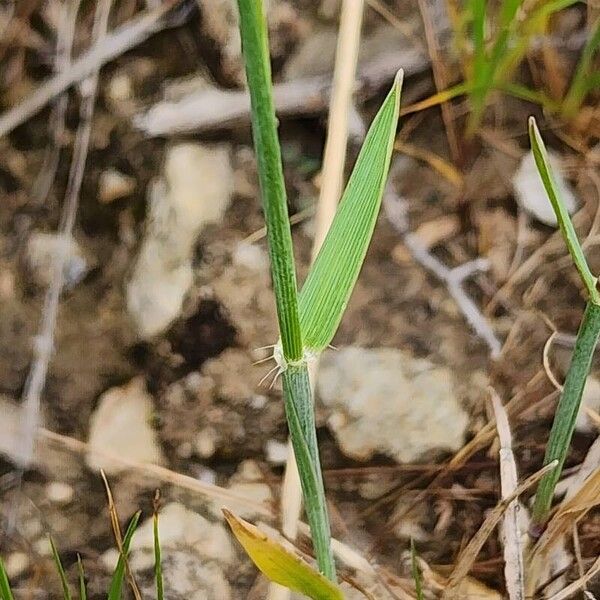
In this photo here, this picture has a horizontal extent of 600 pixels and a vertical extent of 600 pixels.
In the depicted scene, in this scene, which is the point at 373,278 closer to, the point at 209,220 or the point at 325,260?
the point at 209,220

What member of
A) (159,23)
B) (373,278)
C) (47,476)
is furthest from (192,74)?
(47,476)

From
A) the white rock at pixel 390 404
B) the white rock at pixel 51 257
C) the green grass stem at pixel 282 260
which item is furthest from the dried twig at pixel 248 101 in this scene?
the green grass stem at pixel 282 260

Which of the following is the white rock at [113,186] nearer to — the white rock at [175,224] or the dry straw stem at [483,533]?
the white rock at [175,224]

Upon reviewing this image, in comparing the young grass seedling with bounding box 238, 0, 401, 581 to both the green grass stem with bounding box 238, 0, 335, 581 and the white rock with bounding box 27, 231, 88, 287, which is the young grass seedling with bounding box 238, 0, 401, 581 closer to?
the green grass stem with bounding box 238, 0, 335, 581

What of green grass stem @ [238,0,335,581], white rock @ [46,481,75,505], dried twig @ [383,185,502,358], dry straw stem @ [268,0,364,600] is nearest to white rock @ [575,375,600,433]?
dried twig @ [383,185,502,358]

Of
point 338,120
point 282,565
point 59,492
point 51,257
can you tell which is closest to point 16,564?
point 59,492

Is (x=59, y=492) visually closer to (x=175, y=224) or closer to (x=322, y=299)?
(x=175, y=224)
